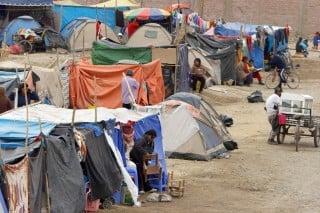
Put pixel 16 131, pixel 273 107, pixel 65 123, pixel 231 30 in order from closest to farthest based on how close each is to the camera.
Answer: pixel 16 131
pixel 65 123
pixel 273 107
pixel 231 30

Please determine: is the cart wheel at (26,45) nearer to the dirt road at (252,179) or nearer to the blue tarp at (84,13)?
the blue tarp at (84,13)

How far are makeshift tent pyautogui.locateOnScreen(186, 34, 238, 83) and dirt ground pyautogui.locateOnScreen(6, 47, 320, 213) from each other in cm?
793

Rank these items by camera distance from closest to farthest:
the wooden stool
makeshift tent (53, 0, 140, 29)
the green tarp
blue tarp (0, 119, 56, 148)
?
blue tarp (0, 119, 56, 148) < the wooden stool < the green tarp < makeshift tent (53, 0, 140, 29)

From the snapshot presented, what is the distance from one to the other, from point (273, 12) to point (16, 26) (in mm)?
25072

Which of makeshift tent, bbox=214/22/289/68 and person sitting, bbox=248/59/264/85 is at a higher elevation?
makeshift tent, bbox=214/22/289/68

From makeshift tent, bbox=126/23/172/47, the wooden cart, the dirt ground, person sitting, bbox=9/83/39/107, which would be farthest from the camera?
makeshift tent, bbox=126/23/172/47

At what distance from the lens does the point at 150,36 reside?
119ft

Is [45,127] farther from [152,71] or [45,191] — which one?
[152,71]

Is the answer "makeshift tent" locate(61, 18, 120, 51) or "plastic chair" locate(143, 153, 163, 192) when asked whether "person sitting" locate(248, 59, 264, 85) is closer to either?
"makeshift tent" locate(61, 18, 120, 51)

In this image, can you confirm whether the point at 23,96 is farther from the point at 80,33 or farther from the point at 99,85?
the point at 80,33

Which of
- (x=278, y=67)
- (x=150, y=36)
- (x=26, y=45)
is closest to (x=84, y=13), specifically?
(x=150, y=36)

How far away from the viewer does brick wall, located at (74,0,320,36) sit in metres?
55.8

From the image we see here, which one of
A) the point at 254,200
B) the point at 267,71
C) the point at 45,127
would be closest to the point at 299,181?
the point at 254,200

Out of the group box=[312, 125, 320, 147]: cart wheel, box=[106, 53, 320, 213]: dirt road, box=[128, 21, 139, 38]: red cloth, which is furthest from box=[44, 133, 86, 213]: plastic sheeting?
box=[128, 21, 139, 38]: red cloth
